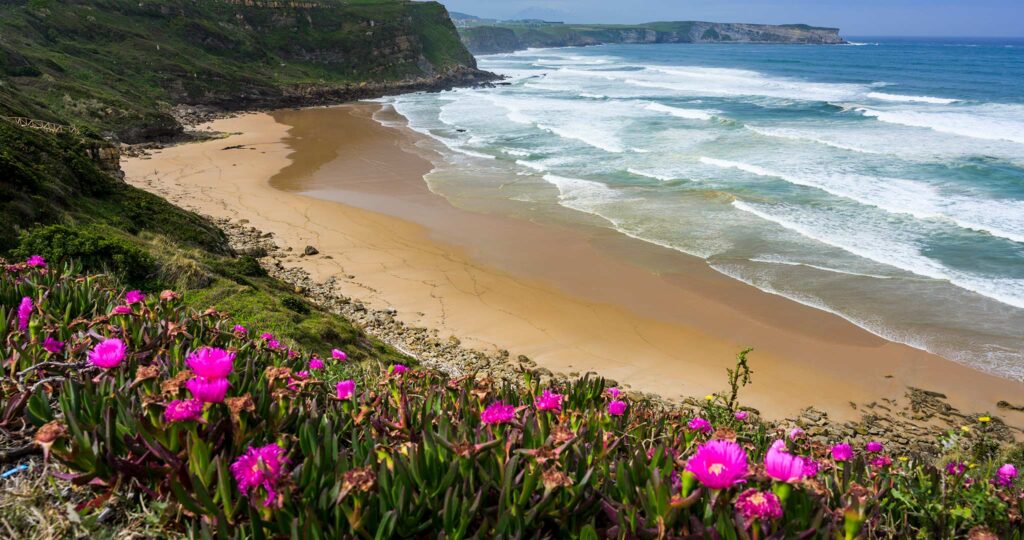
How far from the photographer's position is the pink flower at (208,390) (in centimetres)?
204

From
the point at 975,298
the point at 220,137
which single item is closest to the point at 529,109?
the point at 220,137

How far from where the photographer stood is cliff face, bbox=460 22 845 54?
574 ft

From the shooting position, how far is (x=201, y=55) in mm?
53750

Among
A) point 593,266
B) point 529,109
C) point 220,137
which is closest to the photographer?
point 593,266

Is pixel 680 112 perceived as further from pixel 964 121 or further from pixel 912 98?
pixel 912 98

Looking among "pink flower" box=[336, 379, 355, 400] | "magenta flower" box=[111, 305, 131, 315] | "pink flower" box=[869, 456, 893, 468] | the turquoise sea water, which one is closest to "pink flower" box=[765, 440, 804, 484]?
"pink flower" box=[869, 456, 893, 468]

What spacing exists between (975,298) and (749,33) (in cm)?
20374

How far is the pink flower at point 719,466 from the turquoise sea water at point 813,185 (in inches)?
485

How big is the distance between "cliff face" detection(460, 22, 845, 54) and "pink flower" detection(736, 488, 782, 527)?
169 meters

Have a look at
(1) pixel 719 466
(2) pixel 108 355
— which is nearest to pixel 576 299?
(2) pixel 108 355

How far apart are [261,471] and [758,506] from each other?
4.83 ft

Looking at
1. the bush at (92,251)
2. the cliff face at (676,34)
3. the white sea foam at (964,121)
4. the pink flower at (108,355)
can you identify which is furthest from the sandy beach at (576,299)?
the cliff face at (676,34)

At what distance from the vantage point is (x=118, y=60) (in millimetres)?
43375

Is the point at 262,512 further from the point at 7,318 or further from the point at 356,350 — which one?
the point at 356,350
